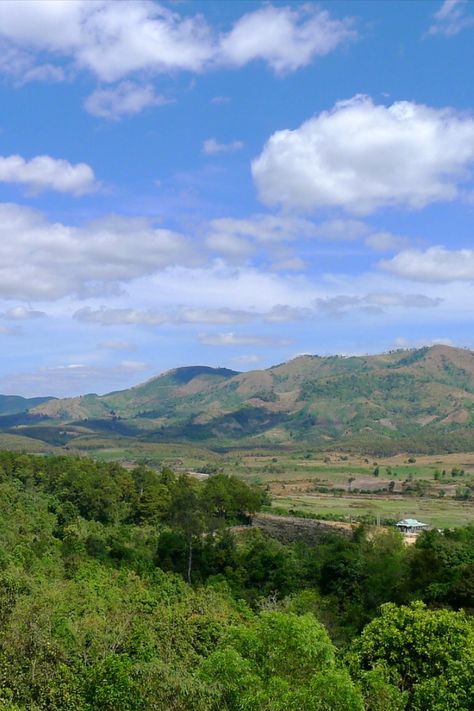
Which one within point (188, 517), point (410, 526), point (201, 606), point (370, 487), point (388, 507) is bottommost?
point (370, 487)

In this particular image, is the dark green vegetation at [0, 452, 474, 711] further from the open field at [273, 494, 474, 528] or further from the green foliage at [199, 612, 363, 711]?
the open field at [273, 494, 474, 528]

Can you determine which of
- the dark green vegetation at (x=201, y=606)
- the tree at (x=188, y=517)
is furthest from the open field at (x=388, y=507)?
the tree at (x=188, y=517)

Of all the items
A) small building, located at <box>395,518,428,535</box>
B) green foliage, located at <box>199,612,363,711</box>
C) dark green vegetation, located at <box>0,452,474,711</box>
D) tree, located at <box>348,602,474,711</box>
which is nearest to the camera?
green foliage, located at <box>199,612,363,711</box>

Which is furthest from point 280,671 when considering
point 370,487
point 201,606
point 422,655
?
point 370,487

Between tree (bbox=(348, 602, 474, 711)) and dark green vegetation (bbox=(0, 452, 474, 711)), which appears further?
tree (bbox=(348, 602, 474, 711))

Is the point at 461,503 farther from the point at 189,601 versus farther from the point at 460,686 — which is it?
the point at 460,686

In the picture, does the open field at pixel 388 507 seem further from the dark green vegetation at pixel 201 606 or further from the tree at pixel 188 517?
the tree at pixel 188 517

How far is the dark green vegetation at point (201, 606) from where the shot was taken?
1844 centimetres

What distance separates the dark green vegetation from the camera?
18438 millimetres

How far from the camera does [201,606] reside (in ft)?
128

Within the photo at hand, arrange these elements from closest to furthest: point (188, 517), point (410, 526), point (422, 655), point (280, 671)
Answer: point (280, 671) → point (422, 655) → point (188, 517) → point (410, 526)

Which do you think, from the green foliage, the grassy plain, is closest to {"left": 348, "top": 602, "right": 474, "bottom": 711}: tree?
the green foliage

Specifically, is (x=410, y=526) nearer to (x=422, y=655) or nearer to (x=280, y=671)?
(x=422, y=655)

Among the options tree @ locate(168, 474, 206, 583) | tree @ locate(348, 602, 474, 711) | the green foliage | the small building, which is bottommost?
the small building
